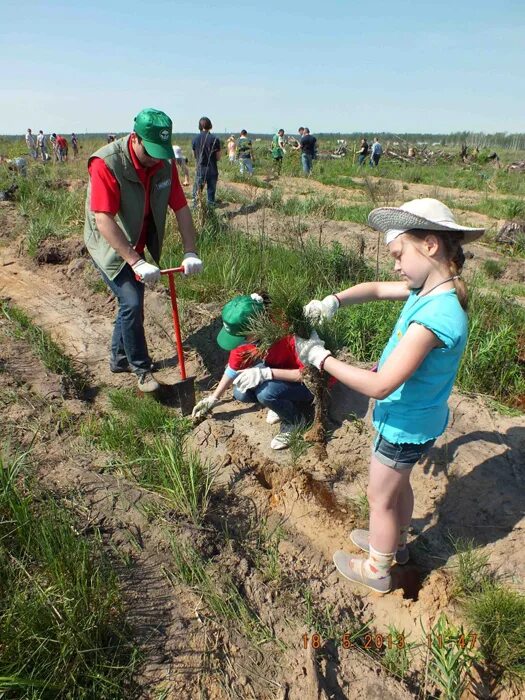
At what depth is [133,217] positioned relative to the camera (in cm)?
319

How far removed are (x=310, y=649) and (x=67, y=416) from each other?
1942 millimetres

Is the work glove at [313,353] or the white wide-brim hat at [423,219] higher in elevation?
the white wide-brim hat at [423,219]

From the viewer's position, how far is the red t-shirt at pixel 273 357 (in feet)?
9.37

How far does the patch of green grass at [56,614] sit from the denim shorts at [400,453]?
116 cm

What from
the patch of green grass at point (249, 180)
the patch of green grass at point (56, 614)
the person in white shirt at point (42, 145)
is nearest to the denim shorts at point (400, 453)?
the patch of green grass at point (56, 614)

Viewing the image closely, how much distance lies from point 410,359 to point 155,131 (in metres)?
2.14

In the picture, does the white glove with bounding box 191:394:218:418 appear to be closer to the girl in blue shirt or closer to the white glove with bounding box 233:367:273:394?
the white glove with bounding box 233:367:273:394

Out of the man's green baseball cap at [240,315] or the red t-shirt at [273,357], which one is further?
the red t-shirt at [273,357]

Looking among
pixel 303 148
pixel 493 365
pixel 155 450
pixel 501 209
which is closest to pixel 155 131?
pixel 155 450

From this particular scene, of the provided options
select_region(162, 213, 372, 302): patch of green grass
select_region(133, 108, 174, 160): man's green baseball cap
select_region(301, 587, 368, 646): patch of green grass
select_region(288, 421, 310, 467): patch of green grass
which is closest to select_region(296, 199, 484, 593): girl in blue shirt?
select_region(301, 587, 368, 646): patch of green grass

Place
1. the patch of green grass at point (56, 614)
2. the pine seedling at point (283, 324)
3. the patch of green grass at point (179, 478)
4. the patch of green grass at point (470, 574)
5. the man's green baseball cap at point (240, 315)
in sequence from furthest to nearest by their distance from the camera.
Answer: the man's green baseball cap at point (240, 315) < the pine seedling at point (283, 324) < the patch of green grass at point (179, 478) < the patch of green grass at point (470, 574) < the patch of green grass at point (56, 614)

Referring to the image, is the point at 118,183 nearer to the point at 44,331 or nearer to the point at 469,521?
the point at 44,331

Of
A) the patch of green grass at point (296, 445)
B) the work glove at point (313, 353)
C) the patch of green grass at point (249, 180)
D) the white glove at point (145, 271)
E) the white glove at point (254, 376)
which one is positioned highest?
the patch of green grass at point (249, 180)

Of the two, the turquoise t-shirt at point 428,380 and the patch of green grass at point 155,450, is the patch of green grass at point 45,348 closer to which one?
the patch of green grass at point 155,450
